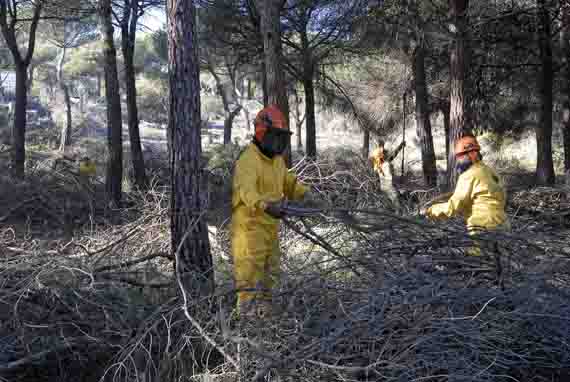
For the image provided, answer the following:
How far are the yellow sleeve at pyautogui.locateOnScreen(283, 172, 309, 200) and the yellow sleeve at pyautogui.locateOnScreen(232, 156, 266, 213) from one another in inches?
21.8

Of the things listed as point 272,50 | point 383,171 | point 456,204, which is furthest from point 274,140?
point 383,171

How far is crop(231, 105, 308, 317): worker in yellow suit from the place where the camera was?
4.08m

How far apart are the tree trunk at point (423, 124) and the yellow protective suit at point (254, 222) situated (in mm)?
9202

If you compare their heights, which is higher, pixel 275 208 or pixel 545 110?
pixel 545 110

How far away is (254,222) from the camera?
4.17 metres

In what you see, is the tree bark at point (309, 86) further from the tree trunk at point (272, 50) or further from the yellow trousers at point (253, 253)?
the yellow trousers at point (253, 253)

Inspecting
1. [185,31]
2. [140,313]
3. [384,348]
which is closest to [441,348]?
[384,348]

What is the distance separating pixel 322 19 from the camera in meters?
13.3

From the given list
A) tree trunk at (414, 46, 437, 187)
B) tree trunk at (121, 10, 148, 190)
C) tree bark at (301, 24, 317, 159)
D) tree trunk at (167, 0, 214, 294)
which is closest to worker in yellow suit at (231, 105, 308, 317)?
tree trunk at (167, 0, 214, 294)

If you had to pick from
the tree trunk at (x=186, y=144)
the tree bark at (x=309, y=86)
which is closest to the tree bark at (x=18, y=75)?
the tree bark at (x=309, y=86)

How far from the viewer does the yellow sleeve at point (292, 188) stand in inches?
183

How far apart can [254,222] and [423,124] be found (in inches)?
400

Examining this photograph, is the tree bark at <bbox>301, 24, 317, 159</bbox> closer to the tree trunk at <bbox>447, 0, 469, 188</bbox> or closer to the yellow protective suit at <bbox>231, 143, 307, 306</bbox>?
the tree trunk at <bbox>447, 0, 469, 188</bbox>

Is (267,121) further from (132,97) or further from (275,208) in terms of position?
(132,97)
